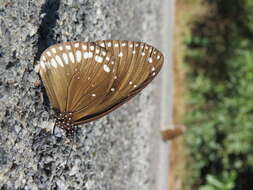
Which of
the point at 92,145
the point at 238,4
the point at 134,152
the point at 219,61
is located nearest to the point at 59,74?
the point at 92,145

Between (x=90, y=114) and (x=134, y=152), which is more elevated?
(x=90, y=114)

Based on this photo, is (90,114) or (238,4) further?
(238,4)

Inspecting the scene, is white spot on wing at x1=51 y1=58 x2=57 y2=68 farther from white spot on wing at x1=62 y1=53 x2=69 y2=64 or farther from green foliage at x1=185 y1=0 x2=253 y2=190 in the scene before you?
green foliage at x1=185 y1=0 x2=253 y2=190

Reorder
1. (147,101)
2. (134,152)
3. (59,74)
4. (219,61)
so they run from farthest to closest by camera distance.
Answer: (219,61) < (147,101) < (134,152) < (59,74)

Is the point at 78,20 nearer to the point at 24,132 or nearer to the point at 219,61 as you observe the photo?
the point at 24,132

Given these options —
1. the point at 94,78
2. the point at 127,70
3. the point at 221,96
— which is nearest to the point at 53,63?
the point at 94,78

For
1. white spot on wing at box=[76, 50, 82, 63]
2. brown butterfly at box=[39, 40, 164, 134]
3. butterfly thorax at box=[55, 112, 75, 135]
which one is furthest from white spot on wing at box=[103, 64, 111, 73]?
butterfly thorax at box=[55, 112, 75, 135]

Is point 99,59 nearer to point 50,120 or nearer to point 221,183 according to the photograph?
point 50,120

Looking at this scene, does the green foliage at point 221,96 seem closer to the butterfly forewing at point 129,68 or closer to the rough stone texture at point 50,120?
the rough stone texture at point 50,120
